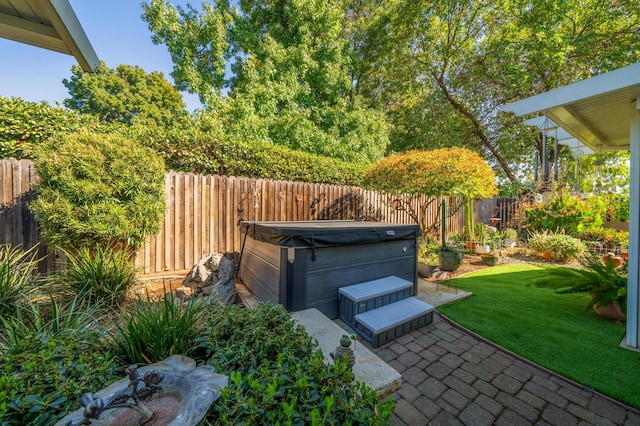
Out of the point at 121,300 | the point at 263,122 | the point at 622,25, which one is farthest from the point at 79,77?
the point at 622,25

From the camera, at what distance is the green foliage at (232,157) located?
14.7 ft

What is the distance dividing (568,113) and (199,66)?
10.0 m

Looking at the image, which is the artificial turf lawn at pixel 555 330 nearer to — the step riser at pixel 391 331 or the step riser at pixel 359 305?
the step riser at pixel 391 331

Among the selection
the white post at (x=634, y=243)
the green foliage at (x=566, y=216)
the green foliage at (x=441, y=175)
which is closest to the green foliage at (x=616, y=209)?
the green foliage at (x=566, y=216)

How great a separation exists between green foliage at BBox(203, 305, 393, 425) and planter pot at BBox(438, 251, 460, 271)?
4.44 m

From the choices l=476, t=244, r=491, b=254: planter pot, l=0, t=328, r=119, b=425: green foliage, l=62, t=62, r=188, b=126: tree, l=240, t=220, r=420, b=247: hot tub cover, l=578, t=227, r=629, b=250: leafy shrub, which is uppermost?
l=62, t=62, r=188, b=126: tree

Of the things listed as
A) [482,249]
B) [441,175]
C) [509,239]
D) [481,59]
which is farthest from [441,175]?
[481,59]

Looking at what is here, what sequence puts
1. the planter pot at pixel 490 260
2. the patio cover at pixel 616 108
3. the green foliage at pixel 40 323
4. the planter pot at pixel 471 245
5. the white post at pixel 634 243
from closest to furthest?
the green foliage at pixel 40 323 < the patio cover at pixel 616 108 < the white post at pixel 634 243 < the planter pot at pixel 490 260 < the planter pot at pixel 471 245

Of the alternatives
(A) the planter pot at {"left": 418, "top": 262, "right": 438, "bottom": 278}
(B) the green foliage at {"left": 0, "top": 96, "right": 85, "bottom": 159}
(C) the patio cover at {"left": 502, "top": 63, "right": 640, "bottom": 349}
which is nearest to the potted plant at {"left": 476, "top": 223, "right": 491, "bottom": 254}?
(A) the planter pot at {"left": 418, "top": 262, "right": 438, "bottom": 278}

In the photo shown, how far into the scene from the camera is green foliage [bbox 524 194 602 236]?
7145 mm

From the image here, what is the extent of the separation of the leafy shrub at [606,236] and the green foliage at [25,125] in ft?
38.6

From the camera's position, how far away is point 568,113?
3.18 meters

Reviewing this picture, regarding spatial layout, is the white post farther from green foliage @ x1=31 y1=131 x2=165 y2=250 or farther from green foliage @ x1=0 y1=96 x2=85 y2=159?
green foliage @ x1=0 y1=96 x2=85 y2=159

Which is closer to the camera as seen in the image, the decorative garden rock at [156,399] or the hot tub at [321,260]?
the decorative garden rock at [156,399]
